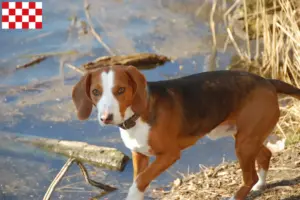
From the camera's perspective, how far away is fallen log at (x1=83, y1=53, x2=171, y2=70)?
8.38m

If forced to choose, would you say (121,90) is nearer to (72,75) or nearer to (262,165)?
(262,165)

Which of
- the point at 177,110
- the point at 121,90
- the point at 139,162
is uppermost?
the point at 121,90

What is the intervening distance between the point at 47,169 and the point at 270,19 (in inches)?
128

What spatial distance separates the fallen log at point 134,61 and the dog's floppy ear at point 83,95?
13.8 ft

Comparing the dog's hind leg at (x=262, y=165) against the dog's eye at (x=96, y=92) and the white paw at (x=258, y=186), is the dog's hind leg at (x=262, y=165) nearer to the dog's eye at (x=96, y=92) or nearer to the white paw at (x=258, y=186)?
the white paw at (x=258, y=186)

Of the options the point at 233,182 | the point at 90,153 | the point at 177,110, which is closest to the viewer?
the point at 177,110

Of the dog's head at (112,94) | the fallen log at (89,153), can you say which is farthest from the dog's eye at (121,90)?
the fallen log at (89,153)

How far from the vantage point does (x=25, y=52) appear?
29.7ft

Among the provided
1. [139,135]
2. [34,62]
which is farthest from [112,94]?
[34,62]

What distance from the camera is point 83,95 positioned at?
4074 millimetres

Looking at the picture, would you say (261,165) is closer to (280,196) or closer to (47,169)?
(280,196)

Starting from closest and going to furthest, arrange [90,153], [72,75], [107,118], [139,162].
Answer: [107,118], [139,162], [90,153], [72,75]

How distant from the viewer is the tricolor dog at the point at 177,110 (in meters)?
4.00

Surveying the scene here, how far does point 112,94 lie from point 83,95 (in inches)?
9.9
